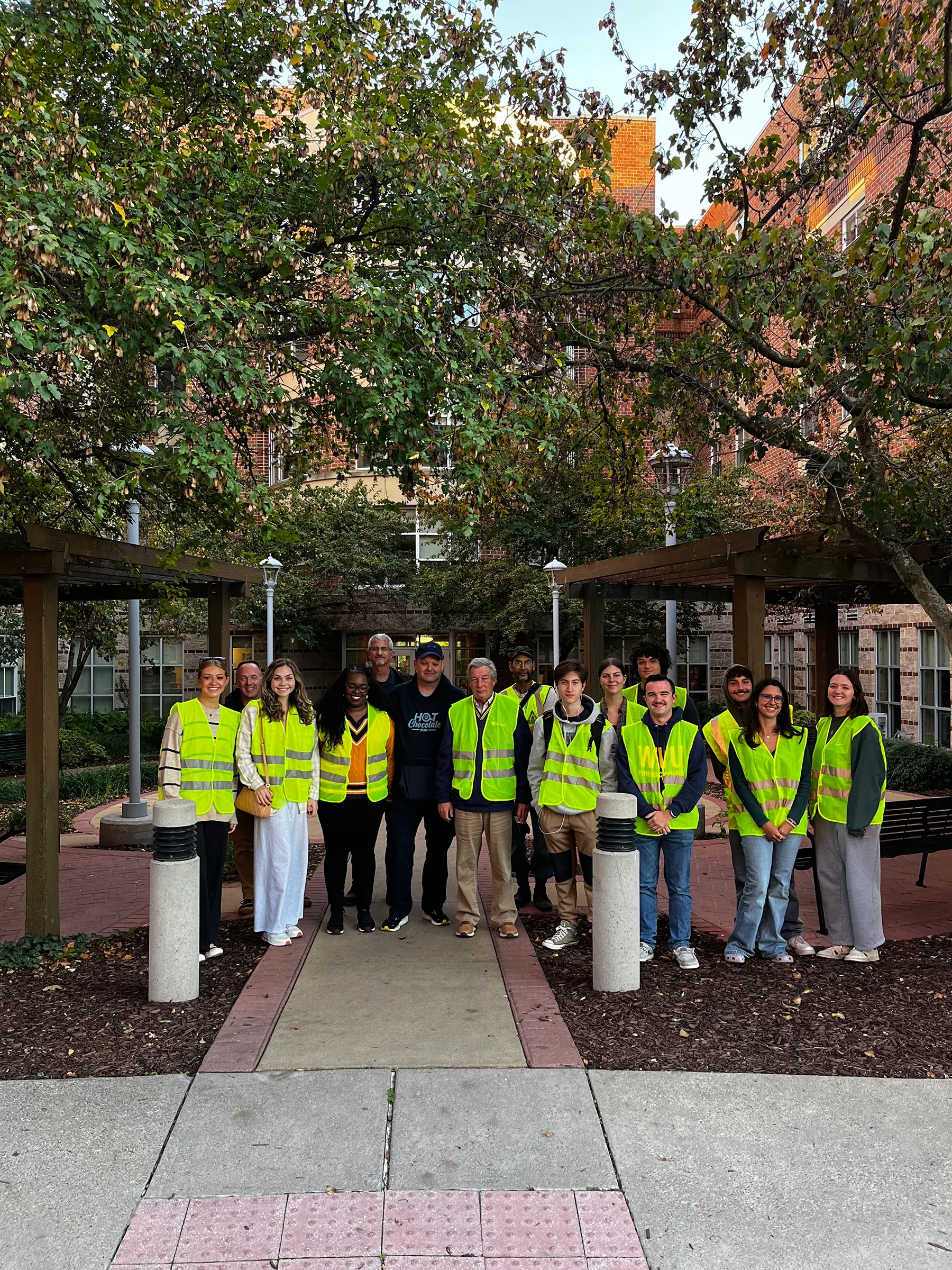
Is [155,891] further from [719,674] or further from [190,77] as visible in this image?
[719,674]

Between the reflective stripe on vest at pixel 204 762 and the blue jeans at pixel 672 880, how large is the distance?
2.66m

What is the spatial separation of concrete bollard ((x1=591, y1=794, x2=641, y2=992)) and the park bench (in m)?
2.24

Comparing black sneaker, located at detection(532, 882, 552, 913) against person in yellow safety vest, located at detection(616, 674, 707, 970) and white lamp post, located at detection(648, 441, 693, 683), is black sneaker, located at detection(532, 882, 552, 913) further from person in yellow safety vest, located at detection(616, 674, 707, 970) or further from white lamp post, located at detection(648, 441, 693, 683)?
white lamp post, located at detection(648, 441, 693, 683)

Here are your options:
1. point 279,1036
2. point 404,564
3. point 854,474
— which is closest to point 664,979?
point 279,1036

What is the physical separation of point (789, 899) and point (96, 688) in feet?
75.2

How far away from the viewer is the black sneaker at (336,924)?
6.79 m

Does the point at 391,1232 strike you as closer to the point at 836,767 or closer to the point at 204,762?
the point at 204,762

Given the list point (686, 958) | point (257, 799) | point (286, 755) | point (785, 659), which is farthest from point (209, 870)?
point (785, 659)

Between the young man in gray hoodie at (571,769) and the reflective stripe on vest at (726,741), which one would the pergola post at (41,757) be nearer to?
the young man in gray hoodie at (571,769)

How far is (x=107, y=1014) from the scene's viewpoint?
209 inches

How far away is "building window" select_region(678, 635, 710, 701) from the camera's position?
27.5 meters

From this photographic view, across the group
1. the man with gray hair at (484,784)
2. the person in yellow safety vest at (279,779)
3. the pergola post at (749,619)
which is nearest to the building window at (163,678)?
the pergola post at (749,619)

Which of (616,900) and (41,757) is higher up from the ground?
(41,757)

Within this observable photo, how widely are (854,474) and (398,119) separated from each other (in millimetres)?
4503
